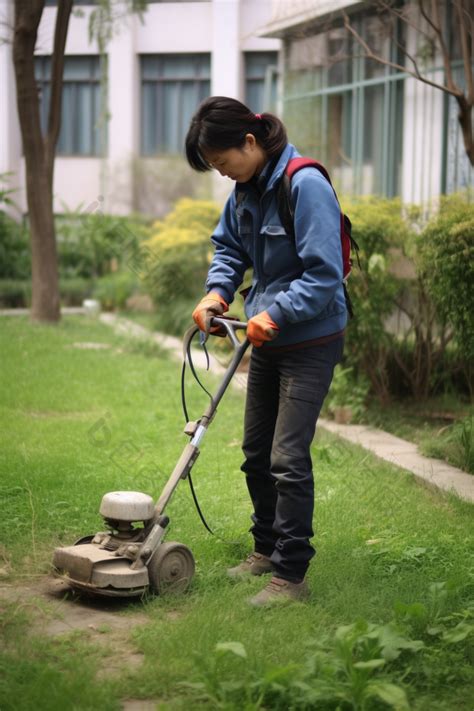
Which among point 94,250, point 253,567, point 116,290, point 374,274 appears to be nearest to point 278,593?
point 253,567

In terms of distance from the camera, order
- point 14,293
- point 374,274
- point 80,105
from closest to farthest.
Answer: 1. point 374,274
2. point 14,293
3. point 80,105

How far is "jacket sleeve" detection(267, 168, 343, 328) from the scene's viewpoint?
161 inches

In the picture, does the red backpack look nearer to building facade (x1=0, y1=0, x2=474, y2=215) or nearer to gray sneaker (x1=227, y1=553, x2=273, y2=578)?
gray sneaker (x1=227, y1=553, x2=273, y2=578)

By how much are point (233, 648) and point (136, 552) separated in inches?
35.0

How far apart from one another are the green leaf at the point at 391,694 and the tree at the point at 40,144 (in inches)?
451

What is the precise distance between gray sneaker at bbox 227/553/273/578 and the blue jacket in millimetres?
996

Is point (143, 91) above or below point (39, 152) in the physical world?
above

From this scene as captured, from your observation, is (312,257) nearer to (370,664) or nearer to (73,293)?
(370,664)

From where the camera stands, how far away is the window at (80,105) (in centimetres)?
2677

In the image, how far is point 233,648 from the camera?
11.4 feet

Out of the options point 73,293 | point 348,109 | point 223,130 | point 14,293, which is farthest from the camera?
point 73,293

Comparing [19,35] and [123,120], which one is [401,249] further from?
[123,120]

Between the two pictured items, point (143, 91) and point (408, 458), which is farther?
point (143, 91)

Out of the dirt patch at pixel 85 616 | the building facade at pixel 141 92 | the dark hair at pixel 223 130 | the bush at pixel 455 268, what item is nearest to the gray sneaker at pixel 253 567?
the dirt patch at pixel 85 616
